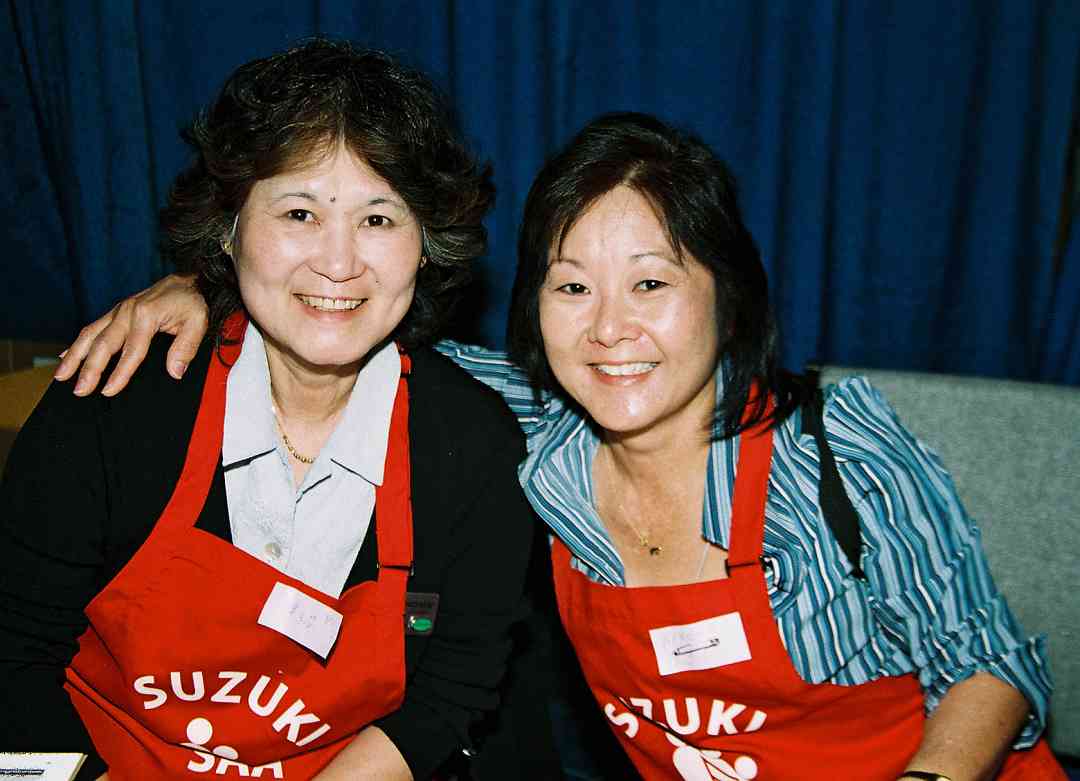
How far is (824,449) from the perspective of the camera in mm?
1168

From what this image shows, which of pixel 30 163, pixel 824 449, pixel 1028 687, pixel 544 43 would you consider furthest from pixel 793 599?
pixel 30 163

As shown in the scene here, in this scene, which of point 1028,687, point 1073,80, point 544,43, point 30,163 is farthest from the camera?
point 30,163

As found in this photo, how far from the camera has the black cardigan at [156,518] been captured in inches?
45.4

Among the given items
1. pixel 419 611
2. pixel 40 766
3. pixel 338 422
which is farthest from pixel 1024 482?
pixel 40 766

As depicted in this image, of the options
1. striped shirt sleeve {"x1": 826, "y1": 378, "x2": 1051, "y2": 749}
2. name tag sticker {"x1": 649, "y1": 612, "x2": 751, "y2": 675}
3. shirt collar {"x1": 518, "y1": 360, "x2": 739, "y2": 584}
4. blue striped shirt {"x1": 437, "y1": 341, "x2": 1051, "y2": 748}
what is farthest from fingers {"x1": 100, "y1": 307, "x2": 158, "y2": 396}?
striped shirt sleeve {"x1": 826, "y1": 378, "x2": 1051, "y2": 749}

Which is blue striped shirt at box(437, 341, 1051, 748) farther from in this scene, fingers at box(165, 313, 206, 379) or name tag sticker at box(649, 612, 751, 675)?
fingers at box(165, 313, 206, 379)

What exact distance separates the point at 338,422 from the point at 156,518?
11.5 inches

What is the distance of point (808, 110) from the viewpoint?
1.64 meters

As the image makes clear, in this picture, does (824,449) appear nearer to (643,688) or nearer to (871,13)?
(643,688)

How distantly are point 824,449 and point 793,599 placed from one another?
0.20m

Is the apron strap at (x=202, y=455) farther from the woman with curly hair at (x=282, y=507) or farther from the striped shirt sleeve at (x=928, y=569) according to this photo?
the striped shirt sleeve at (x=928, y=569)

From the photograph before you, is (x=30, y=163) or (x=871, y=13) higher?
(x=871, y=13)

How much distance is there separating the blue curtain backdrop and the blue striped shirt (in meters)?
0.58

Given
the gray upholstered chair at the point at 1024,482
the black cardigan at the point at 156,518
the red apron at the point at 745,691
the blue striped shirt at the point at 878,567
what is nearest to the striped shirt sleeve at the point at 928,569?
the blue striped shirt at the point at 878,567
